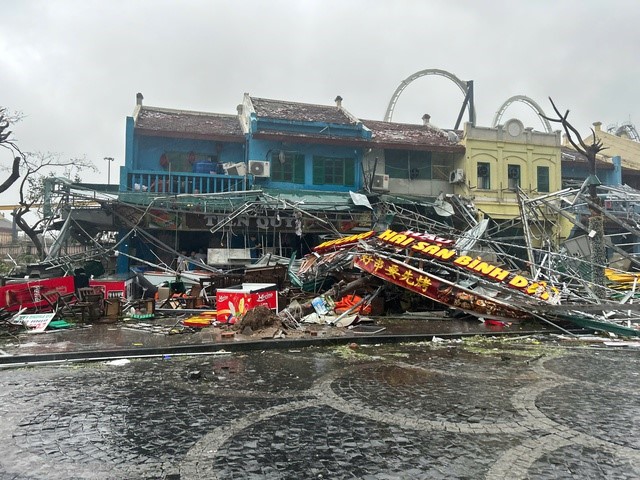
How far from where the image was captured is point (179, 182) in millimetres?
19438

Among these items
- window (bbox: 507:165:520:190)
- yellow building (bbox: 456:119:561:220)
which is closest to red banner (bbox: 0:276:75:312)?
yellow building (bbox: 456:119:561:220)

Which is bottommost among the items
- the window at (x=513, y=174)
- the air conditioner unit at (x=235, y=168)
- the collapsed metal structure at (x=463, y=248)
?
the collapsed metal structure at (x=463, y=248)

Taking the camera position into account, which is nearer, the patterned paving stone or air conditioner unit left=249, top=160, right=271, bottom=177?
the patterned paving stone

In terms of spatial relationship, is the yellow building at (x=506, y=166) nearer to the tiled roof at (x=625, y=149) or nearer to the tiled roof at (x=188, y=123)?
the tiled roof at (x=625, y=149)

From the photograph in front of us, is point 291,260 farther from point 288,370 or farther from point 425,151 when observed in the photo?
point 425,151

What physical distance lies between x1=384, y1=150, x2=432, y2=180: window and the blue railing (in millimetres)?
8018

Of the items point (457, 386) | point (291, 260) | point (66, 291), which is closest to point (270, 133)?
point (291, 260)

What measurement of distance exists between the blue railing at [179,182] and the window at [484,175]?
12661 mm

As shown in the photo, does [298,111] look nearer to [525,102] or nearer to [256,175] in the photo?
[256,175]

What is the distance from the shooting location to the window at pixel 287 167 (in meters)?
21.7

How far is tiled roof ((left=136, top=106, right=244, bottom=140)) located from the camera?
21094 mm

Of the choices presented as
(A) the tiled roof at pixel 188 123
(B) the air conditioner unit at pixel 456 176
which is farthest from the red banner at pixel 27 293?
(B) the air conditioner unit at pixel 456 176

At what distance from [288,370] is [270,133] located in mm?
15523

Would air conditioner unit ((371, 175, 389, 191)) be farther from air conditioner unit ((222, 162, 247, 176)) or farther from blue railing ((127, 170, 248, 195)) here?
blue railing ((127, 170, 248, 195))
